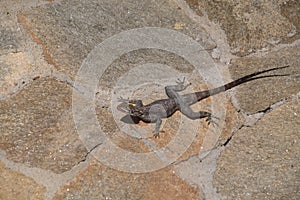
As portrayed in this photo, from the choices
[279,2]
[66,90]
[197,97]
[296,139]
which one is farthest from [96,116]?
[279,2]

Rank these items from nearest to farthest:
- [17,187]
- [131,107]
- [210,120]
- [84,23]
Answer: [17,187]
[131,107]
[210,120]
[84,23]

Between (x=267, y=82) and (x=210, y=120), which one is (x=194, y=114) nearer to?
(x=210, y=120)

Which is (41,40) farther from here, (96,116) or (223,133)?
(223,133)

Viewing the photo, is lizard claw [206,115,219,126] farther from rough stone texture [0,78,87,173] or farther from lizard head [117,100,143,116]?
rough stone texture [0,78,87,173]

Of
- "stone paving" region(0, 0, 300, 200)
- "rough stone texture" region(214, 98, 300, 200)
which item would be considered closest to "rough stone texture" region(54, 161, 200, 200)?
"stone paving" region(0, 0, 300, 200)

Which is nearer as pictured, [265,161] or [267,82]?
[265,161]

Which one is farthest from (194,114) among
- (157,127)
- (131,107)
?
(131,107)

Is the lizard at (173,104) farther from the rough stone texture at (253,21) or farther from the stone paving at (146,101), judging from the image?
the rough stone texture at (253,21)
